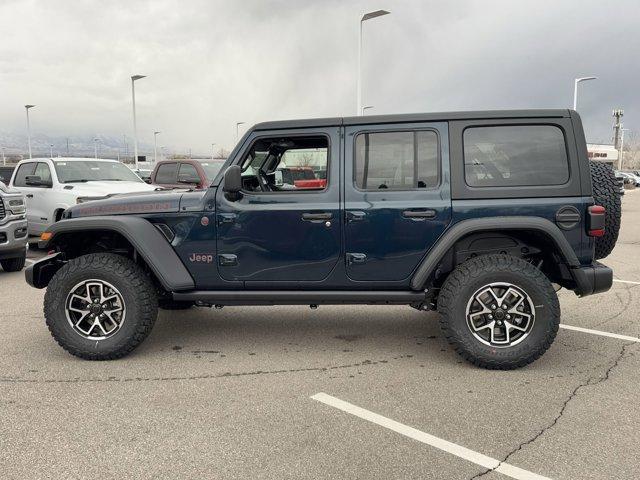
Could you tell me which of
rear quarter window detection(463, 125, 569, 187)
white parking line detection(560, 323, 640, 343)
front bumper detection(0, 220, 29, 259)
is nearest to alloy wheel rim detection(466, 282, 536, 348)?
rear quarter window detection(463, 125, 569, 187)

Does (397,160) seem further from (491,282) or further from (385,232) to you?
(491,282)

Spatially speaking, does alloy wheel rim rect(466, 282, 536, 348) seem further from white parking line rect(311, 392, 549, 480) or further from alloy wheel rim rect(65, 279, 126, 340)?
alloy wheel rim rect(65, 279, 126, 340)

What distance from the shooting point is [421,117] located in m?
4.20

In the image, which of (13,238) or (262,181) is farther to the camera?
(13,238)

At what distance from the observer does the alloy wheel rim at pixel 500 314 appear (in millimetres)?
4078

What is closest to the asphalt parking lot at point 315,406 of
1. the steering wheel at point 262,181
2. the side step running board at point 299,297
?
the side step running board at point 299,297

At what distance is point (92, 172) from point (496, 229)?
28.4 ft

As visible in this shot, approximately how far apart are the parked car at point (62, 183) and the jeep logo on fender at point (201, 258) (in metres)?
5.67

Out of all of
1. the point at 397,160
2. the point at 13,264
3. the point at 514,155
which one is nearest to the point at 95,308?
the point at 397,160

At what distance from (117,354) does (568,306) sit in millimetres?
4642

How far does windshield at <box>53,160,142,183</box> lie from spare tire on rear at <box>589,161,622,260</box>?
8.65 meters

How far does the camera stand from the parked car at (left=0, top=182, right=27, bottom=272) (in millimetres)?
7707

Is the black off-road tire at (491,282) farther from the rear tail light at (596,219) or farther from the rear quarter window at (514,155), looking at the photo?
the rear quarter window at (514,155)

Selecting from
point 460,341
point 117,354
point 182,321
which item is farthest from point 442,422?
point 182,321
